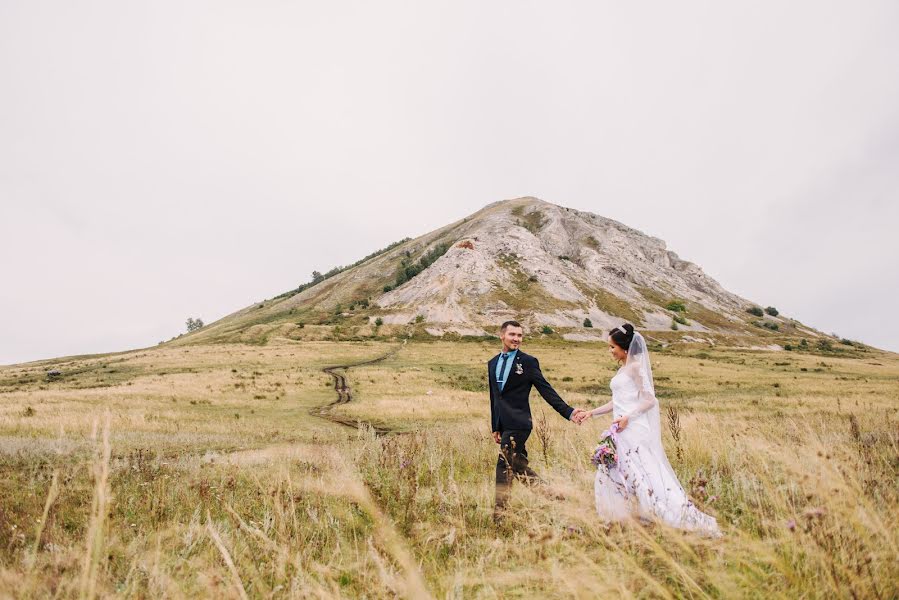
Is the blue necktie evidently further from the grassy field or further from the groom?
the grassy field

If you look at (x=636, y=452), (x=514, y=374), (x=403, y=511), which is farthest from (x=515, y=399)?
(x=403, y=511)

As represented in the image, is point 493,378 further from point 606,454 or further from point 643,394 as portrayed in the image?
point 643,394

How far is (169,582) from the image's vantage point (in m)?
3.82

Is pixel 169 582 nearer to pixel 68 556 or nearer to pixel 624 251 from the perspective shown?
pixel 68 556

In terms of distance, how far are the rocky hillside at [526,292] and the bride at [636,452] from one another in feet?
271

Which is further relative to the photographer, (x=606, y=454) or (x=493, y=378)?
(x=493, y=378)

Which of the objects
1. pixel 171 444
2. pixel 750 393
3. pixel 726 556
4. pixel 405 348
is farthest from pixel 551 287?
pixel 726 556

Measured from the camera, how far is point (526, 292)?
110 metres

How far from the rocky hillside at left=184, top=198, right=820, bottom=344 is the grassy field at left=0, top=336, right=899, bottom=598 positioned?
226ft

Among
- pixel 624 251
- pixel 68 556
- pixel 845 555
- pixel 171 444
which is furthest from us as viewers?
pixel 624 251

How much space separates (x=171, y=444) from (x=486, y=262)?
109728 millimetres

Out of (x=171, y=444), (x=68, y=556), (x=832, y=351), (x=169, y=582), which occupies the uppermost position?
(x=68, y=556)

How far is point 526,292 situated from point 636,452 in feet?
344

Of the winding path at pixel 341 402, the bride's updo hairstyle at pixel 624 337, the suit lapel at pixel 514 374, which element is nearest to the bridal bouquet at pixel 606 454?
the bride's updo hairstyle at pixel 624 337
